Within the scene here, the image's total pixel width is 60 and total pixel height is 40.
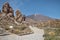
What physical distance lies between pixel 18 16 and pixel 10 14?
3.81 metres

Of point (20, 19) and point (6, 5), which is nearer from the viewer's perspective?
point (6, 5)

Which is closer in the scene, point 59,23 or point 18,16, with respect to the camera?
point 59,23

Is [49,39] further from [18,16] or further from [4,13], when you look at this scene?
[18,16]

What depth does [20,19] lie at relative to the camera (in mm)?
33531

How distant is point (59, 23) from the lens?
844 inches

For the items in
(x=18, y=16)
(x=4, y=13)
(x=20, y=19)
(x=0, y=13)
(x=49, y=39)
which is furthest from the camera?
(x=20, y=19)

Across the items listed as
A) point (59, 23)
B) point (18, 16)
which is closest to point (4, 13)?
point (18, 16)

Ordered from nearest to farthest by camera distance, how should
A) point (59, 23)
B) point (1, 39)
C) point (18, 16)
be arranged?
point (1, 39)
point (59, 23)
point (18, 16)

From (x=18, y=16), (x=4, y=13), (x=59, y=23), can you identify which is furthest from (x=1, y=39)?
(x=18, y=16)

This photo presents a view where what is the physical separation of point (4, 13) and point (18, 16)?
4.73 metres

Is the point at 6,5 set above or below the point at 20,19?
above

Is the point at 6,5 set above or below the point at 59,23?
above

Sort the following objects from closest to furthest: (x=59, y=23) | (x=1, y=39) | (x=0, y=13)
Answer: (x=1, y=39)
(x=59, y=23)
(x=0, y=13)

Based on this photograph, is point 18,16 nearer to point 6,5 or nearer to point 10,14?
point 10,14
